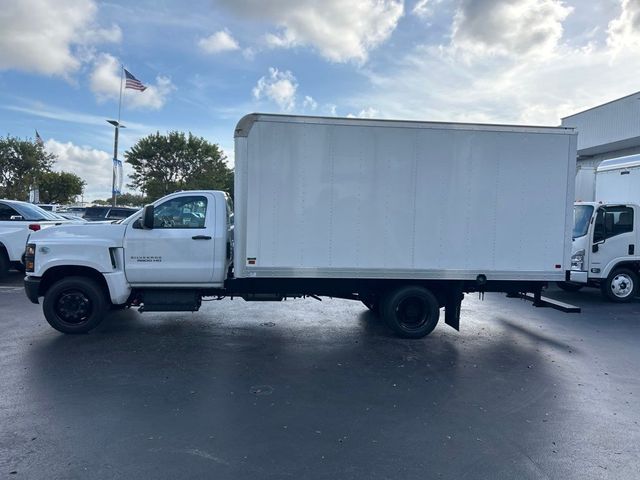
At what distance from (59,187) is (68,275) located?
4905cm

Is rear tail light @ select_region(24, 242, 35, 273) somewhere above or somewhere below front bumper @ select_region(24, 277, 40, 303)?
above

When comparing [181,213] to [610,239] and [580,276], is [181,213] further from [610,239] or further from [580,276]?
[610,239]

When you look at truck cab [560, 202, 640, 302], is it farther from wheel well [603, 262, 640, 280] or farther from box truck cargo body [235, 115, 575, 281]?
box truck cargo body [235, 115, 575, 281]

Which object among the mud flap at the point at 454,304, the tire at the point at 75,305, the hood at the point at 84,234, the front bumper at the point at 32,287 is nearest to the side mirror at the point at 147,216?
the hood at the point at 84,234

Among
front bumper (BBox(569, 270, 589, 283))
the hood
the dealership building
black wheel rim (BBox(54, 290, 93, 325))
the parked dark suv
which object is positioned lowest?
black wheel rim (BBox(54, 290, 93, 325))

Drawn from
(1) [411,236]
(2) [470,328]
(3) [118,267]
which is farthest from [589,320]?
(3) [118,267]

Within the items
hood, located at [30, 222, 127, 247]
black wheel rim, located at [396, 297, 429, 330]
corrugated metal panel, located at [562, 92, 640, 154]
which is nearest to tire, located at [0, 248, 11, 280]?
hood, located at [30, 222, 127, 247]

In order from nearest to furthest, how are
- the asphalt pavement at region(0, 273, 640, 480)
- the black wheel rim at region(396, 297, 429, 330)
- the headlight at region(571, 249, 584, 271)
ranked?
the asphalt pavement at region(0, 273, 640, 480), the black wheel rim at region(396, 297, 429, 330), the headlight at region(571, 249, 584, 271)

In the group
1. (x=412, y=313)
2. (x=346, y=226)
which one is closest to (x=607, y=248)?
(x=412, y=313)

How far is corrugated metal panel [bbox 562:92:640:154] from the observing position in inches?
950

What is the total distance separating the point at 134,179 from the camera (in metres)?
40.6

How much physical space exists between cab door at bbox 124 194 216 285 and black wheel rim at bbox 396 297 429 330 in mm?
3024

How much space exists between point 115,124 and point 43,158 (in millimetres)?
14561

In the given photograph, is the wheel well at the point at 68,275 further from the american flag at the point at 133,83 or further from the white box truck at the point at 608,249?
the american flag at the point at 133,83
